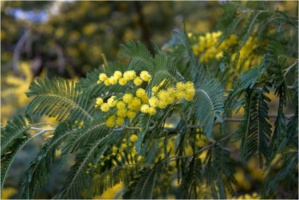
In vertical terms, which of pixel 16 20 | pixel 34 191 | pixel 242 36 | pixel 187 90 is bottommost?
pixel 34 191

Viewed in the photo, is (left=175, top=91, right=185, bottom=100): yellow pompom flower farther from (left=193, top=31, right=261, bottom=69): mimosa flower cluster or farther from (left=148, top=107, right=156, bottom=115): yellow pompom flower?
(left=193, top=31, right=261, bottom=69): mimosa flower cluster

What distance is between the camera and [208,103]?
1.11 metres

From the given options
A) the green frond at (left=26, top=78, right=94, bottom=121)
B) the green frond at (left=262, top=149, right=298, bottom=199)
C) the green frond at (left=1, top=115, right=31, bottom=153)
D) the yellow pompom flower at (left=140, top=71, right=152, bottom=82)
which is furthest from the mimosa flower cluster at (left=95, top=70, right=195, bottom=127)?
the green frond at (left=262, top=149, right=298, bottom=199)

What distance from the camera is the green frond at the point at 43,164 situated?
4.20 feet

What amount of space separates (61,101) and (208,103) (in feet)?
1.61

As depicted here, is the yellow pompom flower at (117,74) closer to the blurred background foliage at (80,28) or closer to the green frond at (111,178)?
the green frond at (111,178)

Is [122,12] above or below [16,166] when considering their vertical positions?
above

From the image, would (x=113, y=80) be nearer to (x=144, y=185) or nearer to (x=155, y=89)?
(x=155, y=89)

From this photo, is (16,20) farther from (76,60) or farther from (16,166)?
(16,166)

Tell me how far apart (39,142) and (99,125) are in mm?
1433

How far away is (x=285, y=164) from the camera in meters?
1.68

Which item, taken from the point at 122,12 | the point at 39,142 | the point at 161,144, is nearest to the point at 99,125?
the point at 161,144

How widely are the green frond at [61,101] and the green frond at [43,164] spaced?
8cm

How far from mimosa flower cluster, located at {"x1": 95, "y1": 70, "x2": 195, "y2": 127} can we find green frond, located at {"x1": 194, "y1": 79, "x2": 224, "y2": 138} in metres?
0.03
